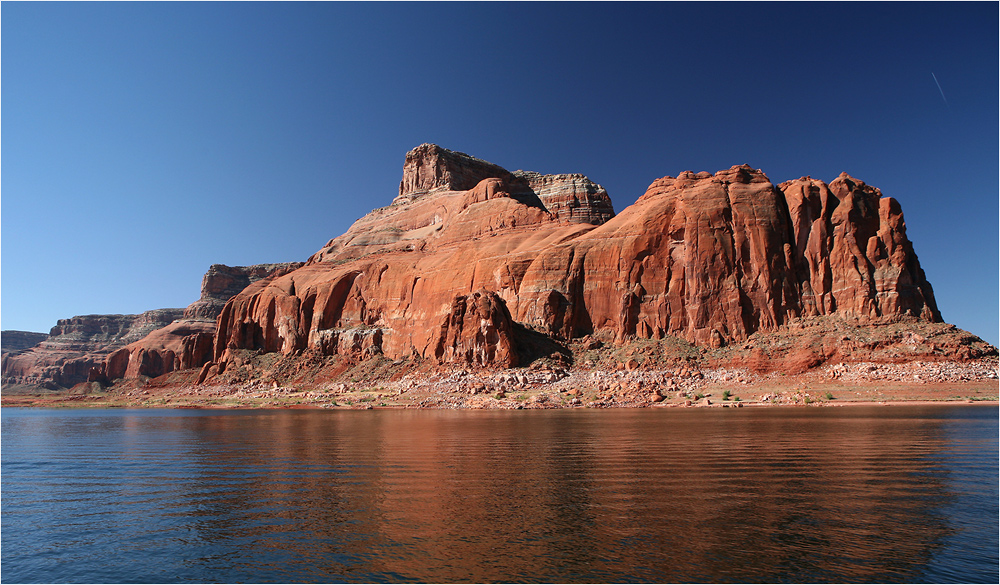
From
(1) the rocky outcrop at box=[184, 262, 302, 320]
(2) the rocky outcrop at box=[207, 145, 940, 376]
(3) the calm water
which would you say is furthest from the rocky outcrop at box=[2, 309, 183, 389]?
(3) the calm water

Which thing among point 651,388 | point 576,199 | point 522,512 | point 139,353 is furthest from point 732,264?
point 139,353

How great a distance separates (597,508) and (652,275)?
66.3 meters

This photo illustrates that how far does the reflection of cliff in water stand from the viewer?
10.0 meters

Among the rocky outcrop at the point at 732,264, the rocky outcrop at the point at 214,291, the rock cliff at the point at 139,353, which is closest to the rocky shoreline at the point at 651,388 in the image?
the rocky outcrop at the point at 732,264

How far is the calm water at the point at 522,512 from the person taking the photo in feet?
33.0

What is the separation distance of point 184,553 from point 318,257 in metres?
130

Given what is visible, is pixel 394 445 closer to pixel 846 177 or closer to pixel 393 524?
pixel 393 524

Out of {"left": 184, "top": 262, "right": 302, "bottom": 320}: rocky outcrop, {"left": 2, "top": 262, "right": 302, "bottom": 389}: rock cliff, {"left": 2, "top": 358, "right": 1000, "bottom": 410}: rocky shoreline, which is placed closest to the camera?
{"left": 2, "top": 358, "right": 1000, "bottom": 410}: rocky shoreline

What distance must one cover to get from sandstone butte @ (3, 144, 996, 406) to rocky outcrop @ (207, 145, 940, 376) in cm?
21

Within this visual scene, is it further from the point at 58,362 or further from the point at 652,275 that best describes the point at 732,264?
the point at 58,362

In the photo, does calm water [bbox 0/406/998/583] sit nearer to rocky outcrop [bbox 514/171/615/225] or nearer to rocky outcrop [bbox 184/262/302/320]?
rocky outcrop [bbox 514/171/615/225]

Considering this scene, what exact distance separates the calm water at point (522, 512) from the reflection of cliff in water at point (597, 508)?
64 millimetres

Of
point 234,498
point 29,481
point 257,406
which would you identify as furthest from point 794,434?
point 257,406

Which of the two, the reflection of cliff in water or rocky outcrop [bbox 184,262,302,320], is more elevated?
rocky outcrop [bbox 184,262,302,320]
